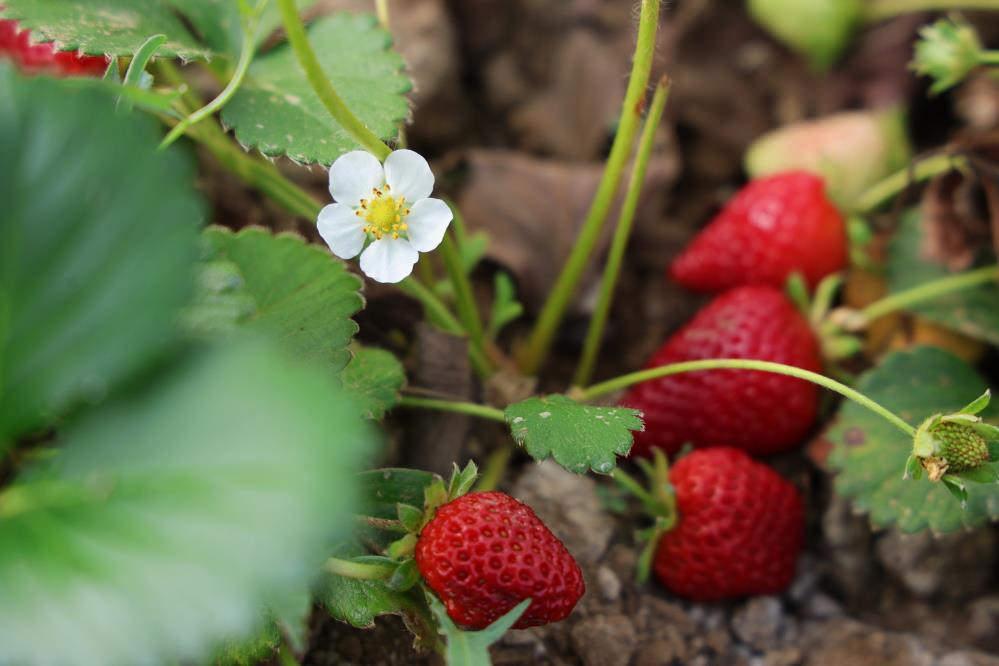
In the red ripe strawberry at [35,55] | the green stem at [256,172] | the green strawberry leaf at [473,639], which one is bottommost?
the green strawberry leaf at [473,639]

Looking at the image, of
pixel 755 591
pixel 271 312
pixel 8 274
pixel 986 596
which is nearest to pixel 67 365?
pixel 8 274

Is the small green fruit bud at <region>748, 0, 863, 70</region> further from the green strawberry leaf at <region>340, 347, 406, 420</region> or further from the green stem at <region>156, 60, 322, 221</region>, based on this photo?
the green strawberry leaf at <region>340, 347, 406, 420</region>

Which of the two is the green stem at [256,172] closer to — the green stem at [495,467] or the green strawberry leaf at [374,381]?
the green strawberry leaf at [374,381]

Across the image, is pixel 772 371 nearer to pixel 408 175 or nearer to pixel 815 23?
pixel 408 175

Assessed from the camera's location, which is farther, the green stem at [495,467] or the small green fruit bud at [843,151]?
the small green fruit bud at [843,151]

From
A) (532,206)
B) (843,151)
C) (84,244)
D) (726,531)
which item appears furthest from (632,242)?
(84,244)

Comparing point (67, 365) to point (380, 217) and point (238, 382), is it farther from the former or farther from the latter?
point (380, 217)

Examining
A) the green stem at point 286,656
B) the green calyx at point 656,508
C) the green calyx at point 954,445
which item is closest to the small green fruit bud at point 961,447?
the green calyx at point 954,445
